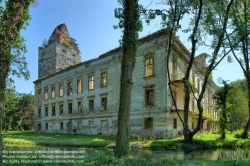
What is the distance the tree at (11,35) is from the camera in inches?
321

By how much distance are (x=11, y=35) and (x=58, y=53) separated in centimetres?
3210

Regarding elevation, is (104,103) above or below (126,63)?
below

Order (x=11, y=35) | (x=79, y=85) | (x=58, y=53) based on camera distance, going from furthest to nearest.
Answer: (x=58, y=53), (x=79, y=85), (x=11, y=35)

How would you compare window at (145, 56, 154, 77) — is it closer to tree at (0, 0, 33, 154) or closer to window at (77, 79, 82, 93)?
window at (77, 79, 82, 93)

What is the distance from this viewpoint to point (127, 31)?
28.3 feet

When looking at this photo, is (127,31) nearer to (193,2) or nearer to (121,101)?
(121,101)

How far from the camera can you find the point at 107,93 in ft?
84.7

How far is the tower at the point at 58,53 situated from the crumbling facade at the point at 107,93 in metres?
0.16

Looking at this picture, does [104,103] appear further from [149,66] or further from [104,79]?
[149,66]

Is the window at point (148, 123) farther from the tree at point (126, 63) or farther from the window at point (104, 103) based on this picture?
the tree at point (126, 63)

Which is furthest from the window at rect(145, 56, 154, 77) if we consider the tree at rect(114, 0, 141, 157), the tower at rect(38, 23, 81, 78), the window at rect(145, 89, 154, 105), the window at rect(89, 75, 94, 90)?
the tower at rect(38, 23, 81, 78)

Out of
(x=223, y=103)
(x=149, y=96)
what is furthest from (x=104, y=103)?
(x=223, y=103)

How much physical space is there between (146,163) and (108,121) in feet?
62.1

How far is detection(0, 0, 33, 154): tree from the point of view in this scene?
8148mm
